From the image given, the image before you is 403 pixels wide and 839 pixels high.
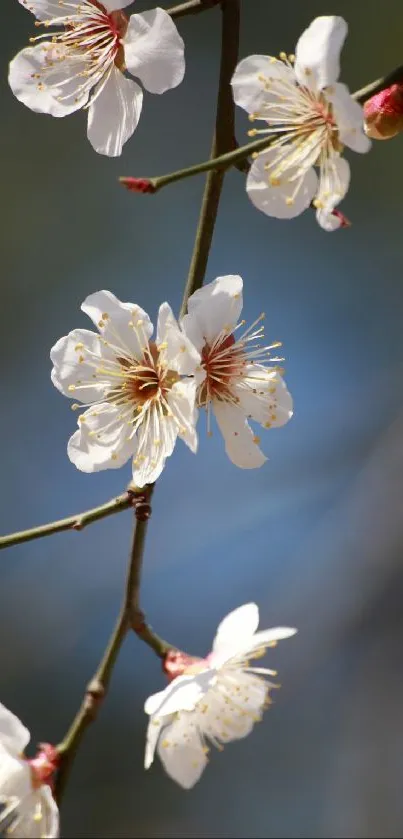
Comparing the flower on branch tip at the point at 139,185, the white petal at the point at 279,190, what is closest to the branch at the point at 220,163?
the flower on branch tip at the point at 139,185

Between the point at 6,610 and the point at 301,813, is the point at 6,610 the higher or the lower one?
the higher one

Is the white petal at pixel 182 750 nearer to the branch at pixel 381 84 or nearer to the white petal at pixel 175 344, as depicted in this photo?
the white petal at pixel 175 344

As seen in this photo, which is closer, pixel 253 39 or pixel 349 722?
pixel 349 722

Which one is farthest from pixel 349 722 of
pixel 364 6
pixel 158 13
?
pixel 158 13

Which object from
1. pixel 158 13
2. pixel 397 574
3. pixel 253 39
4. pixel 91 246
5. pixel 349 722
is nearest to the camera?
pixel 158 13

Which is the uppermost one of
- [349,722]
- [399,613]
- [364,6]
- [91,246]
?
[364,6]

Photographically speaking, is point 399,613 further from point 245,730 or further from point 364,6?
point 364,6

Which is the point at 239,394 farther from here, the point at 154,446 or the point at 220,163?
the point at 220,163

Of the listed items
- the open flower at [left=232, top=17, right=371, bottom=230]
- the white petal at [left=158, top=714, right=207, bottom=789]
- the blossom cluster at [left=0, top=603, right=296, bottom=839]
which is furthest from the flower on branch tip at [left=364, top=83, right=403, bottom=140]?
the white petal at [left=158, top=714, right=207, bottom=789]
